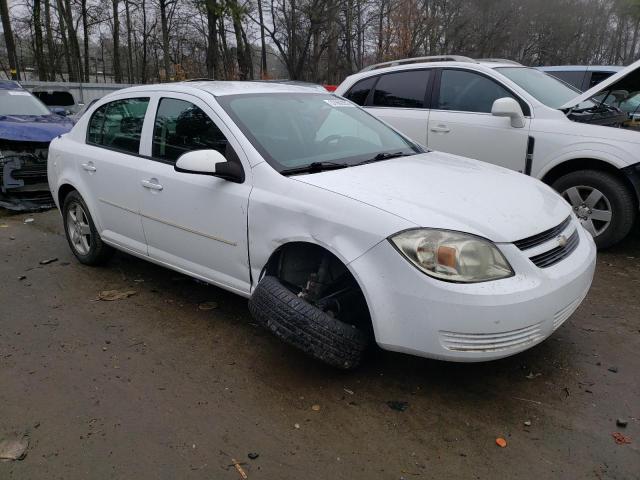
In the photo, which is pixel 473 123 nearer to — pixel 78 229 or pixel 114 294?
pixel 114 294

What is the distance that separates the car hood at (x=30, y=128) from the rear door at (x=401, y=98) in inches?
170

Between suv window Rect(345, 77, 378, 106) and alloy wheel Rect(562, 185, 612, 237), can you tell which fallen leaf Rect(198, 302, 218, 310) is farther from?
suv window Rect(345, 77, 378, 106)

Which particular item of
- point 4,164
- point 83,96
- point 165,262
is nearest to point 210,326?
point 165,262

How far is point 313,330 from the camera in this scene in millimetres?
2756

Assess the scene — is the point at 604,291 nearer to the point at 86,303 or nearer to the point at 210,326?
the point at 210,326

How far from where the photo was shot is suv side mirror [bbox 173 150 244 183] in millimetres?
3203

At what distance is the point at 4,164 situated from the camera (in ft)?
22.9

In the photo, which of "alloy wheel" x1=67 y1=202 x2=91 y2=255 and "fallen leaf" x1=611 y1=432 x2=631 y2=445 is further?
"alloy wheel" x1=67 y1=202 x2=91 y2=255

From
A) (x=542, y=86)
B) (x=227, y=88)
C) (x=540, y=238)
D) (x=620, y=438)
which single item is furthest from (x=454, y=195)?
(x=542, y=86)

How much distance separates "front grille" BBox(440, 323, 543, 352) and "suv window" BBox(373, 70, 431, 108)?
4.04 meters

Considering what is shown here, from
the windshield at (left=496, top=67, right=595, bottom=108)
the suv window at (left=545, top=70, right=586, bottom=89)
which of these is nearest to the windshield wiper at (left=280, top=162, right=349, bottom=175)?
the windshield at (left=496, top=67, right=595, bottom=108)

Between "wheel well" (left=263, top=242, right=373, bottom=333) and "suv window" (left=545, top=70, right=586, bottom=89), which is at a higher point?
"suv window" (left=545, top=70, right=586, bottom=89)

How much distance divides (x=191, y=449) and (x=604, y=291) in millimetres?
3305

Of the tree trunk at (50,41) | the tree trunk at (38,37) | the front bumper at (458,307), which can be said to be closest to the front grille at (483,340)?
the front bumper at (458,307)
